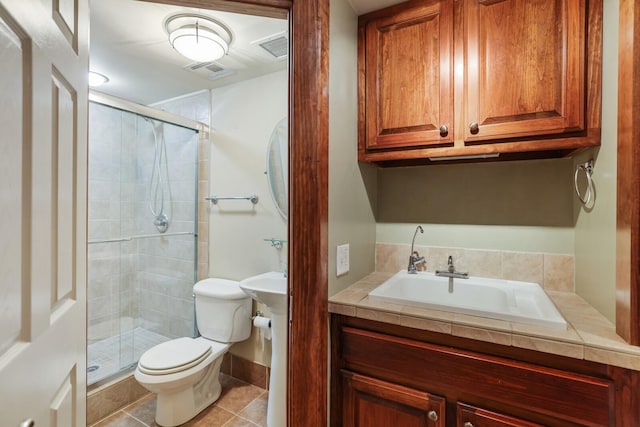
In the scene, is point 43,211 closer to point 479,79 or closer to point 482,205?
point 479,79

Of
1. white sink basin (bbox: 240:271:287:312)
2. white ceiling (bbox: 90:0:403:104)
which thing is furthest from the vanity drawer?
white ceiling (bbox: 90:0:403:104)

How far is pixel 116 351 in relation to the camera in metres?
2.23

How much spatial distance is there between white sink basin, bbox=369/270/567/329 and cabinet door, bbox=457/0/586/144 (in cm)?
66

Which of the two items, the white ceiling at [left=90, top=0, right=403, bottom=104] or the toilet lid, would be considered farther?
the toilet lid

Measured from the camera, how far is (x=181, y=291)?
2.49m

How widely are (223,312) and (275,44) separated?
177 centimetres

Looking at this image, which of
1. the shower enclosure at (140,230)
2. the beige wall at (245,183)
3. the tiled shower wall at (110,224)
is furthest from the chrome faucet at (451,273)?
the tiled shower wall at (110,224)

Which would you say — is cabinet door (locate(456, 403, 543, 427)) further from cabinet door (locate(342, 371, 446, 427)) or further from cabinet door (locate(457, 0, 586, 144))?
cabinet door (locate(457, 0, 586, 144))

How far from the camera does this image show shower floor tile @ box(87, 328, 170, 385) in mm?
1996

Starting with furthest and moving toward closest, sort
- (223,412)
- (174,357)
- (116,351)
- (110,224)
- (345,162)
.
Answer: (110,224) < (116,351) < (223,412) < (174,357) < (345,162)

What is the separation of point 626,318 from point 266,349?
6.31 feet

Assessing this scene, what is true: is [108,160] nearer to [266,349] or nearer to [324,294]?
[266,349]

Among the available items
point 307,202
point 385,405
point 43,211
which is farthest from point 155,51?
point 385,405

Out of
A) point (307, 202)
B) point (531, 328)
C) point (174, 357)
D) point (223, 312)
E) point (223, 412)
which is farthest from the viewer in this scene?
point (223, 312)
